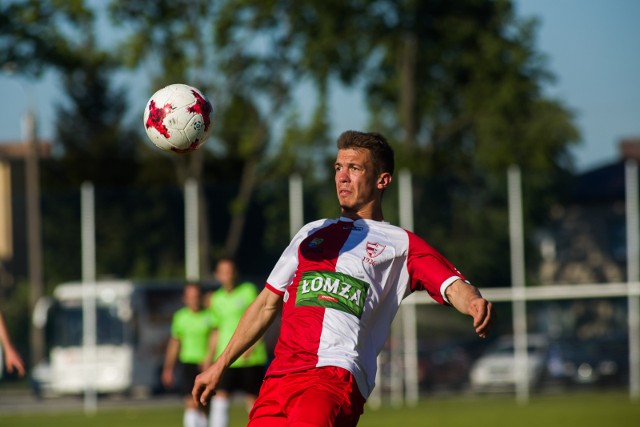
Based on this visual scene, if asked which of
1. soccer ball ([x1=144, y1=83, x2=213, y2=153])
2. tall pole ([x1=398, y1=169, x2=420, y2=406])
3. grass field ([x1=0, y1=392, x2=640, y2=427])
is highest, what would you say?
soccer ball ([x1=144, y1=83, x2=213, y2=153])

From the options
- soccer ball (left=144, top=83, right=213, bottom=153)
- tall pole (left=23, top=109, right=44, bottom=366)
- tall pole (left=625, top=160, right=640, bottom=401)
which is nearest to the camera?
soccer ball (left=144, top=83, right=213, bottom=153)

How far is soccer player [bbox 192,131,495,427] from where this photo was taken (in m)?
5.04

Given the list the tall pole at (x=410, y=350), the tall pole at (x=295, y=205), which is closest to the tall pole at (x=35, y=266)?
the tall pole at (x=295, y=205)

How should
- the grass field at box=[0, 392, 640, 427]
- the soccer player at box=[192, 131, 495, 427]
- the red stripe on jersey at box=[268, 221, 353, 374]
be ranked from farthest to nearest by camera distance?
the grass field at box=[0, 392, 640, 427], the red stripe on jersey at box=[268, 221, 353, 374], the soccer player at box=[192, 131, 495, 427]

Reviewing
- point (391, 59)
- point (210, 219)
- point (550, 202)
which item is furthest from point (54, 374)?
point (391, 59)

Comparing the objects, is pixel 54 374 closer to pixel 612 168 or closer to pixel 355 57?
pixel 355 57

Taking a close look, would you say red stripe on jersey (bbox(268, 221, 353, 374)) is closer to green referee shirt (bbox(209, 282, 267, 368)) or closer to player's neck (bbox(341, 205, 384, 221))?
player's neck (bbox(341, 205, 384, 221))

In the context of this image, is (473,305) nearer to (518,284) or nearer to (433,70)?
(518,284)

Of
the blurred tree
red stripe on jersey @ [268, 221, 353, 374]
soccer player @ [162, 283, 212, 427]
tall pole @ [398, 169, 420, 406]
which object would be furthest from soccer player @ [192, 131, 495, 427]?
the blurred tree

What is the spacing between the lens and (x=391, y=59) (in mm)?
35031

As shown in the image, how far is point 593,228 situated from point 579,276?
985 millimetres

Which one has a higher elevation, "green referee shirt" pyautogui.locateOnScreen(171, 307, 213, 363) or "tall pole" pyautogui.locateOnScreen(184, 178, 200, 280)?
"tall pole" pyautogui.locateOnScreen(184, 178, 200, 280)

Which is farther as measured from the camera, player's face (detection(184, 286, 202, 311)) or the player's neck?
player's face (detection(184, 286, 202, 311))

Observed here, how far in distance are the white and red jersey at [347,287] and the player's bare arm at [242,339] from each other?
7cm
